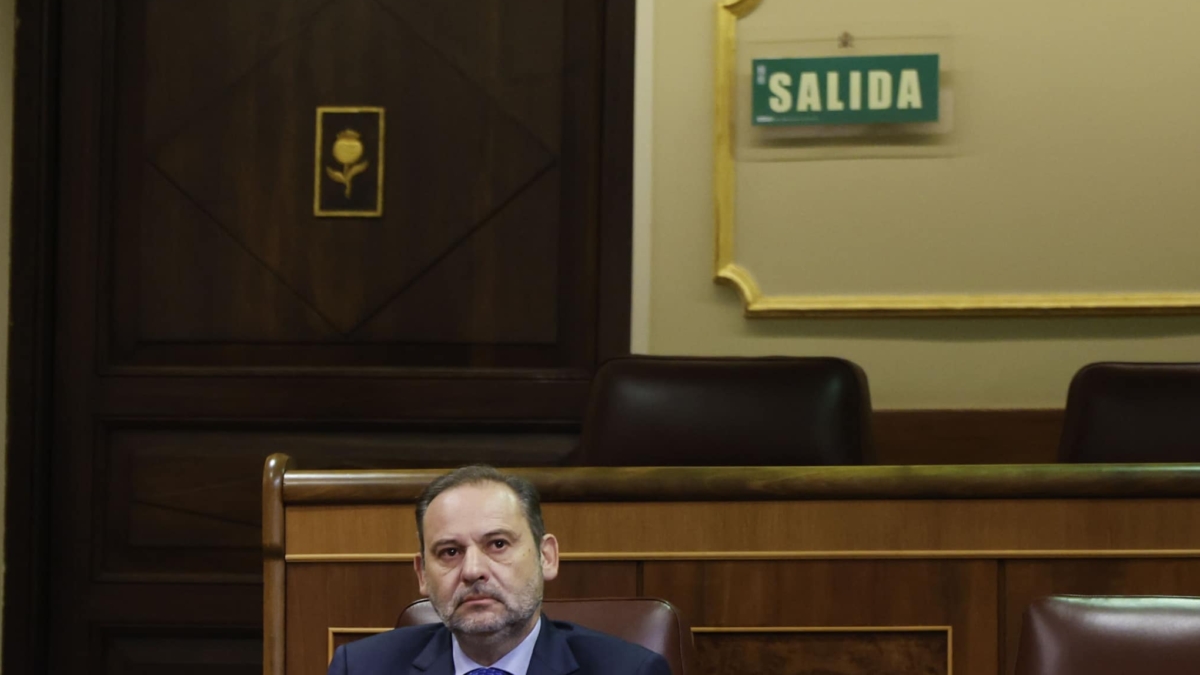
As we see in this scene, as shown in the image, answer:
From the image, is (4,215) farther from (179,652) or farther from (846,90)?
(846,90)

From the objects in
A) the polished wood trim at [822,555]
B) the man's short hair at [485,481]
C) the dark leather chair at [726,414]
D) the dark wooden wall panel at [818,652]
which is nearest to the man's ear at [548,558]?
the man's short hair at [485,481]

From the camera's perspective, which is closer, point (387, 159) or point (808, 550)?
point (808, 550)

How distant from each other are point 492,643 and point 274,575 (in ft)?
1.65

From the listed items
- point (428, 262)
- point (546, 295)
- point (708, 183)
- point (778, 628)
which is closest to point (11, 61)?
point (428, 262)

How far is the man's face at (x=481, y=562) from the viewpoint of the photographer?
145 cm

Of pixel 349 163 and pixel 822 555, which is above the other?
pixel 349 163

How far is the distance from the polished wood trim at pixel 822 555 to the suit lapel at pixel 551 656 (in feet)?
1.17

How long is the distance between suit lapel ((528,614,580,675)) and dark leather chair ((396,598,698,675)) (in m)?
0.10

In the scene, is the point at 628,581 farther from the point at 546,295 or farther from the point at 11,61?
the point at 11,61

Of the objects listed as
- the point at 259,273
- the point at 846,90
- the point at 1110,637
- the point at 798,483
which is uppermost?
the point at 846,90

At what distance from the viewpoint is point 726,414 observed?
2365mm

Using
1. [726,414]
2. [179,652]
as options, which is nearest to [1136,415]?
[726,414]

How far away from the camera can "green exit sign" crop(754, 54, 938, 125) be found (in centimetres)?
320

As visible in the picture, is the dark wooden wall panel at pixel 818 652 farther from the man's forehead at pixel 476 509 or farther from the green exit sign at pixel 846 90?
the green exit sign at pixel 846 90
